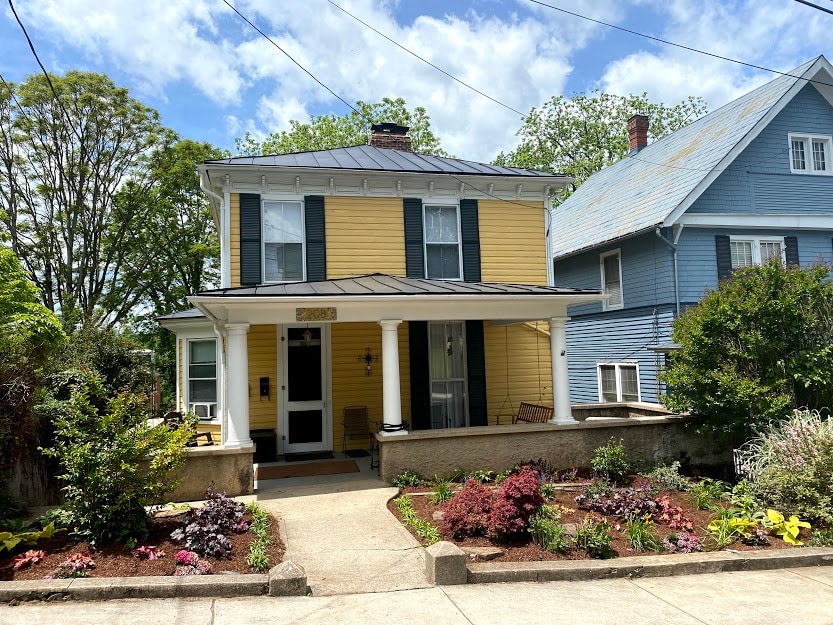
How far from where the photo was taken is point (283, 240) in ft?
38.6

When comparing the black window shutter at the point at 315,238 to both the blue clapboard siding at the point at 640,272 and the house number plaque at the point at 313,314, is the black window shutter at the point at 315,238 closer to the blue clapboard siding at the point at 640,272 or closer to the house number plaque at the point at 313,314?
the house number plaque at the point at 313,314

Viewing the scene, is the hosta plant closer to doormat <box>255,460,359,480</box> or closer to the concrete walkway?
the concrete walkway

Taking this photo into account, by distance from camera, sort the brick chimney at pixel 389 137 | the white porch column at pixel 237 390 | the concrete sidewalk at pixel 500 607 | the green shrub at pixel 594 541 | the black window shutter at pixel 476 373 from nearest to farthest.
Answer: the concrete sidewalk at pixel 500 607 < the green shrub at pixel 594 541 < the white porch column at pixel 237 390 < the black window shutter at pixel 476 373 < the brick chimney at pixel 389 137

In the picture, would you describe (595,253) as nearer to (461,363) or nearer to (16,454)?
(461,363)

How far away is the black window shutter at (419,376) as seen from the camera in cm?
1193

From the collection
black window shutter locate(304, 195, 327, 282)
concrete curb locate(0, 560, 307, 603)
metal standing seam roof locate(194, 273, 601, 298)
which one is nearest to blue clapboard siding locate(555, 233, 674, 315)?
metal standing seam roof locate(194, 273, 601, 298)

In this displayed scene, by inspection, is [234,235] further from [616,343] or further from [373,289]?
[616,343]

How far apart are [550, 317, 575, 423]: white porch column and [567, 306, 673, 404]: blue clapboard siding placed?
4.98m

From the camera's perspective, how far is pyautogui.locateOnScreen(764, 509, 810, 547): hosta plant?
277 inches

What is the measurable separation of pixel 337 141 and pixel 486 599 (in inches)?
1130

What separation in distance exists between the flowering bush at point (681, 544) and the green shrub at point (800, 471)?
6.00ft

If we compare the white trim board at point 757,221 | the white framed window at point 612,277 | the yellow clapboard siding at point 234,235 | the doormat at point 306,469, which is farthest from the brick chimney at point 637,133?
the doormat at point 306,469

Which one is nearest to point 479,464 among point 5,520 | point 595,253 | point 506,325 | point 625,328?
point 506,325

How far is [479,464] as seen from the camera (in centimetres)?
955
